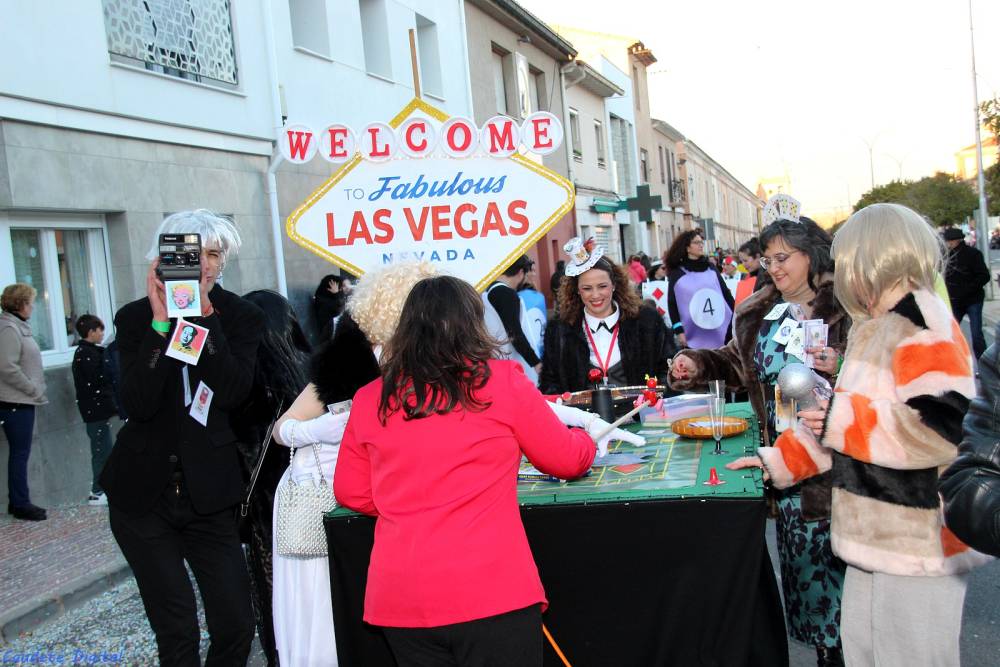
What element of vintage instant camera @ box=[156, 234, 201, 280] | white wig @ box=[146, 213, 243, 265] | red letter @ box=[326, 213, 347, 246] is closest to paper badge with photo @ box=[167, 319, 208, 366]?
vintage instant camera @ box=[156, 234, 201, 280]

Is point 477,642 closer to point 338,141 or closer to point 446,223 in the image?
point 446,223

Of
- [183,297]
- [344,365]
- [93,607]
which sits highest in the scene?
[183,297]

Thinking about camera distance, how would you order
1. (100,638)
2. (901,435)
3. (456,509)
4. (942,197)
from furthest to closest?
(942,197)
(100,638)
(901,435)
(456,509)

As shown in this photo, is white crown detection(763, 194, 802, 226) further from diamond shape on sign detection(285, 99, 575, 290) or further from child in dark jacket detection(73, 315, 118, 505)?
child in dark jacket detection(73, 315, 118, 505)

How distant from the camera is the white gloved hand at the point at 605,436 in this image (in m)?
3.16

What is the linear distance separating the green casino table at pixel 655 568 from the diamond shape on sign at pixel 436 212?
212cm

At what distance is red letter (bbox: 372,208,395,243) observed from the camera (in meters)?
4.91

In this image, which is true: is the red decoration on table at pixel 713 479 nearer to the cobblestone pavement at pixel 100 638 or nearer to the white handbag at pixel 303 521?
the white handbag at pixel 303 521

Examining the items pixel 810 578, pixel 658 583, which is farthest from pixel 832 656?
pixel 658 583

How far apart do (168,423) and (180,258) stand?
0.59 meters

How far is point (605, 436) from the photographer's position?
3152mm

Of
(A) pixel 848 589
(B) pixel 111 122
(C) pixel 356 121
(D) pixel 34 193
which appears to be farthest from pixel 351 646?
(C) pixel 356 121

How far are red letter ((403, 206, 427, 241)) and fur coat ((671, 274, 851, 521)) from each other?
160cm

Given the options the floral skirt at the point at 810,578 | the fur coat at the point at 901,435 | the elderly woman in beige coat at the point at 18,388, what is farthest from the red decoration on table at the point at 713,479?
the elderly woman in beige coat at the point at 18,388
